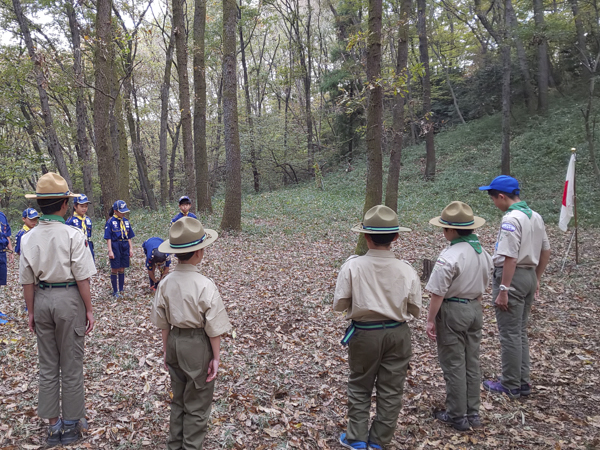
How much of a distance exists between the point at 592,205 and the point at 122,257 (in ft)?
54.4

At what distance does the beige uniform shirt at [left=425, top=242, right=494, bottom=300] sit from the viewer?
12.5 ft

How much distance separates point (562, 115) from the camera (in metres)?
21.9

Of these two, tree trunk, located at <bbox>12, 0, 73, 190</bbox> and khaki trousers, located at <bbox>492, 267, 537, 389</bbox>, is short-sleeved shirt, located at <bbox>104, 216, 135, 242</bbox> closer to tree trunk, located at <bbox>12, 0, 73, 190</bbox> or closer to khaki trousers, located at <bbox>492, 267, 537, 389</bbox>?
khaki trousers, located at <bbox>492, 267, 537, 389</bbox>

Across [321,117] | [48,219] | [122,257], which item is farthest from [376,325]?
[321,117]

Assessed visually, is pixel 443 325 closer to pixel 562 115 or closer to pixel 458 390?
pixel 458 390

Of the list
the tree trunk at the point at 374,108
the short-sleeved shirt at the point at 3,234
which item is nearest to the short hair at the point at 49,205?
the short-sleeved shirt at the point at 3,234

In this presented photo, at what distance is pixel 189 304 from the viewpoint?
10.1 feet

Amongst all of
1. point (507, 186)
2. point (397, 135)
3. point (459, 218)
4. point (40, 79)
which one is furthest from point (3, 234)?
point (397, 135)

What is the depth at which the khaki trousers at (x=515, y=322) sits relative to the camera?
14.7 feet

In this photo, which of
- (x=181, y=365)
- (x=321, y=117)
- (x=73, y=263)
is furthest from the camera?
(x=321, y=117)

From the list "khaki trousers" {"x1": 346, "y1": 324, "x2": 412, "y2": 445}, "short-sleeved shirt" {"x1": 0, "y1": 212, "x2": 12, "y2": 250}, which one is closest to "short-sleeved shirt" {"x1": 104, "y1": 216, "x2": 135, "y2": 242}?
"short-sleeved shirt" {"x1": 0, "y1": 212, "x2": 12, "y2": 250}

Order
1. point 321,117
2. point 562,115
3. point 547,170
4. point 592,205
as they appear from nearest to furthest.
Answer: point 592,205 < point 547,170 < point 562,115 < point 321,117

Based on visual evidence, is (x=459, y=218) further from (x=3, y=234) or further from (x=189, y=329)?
(x=3, y=234)

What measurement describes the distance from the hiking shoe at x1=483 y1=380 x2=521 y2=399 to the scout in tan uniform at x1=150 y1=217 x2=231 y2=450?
3477mm
